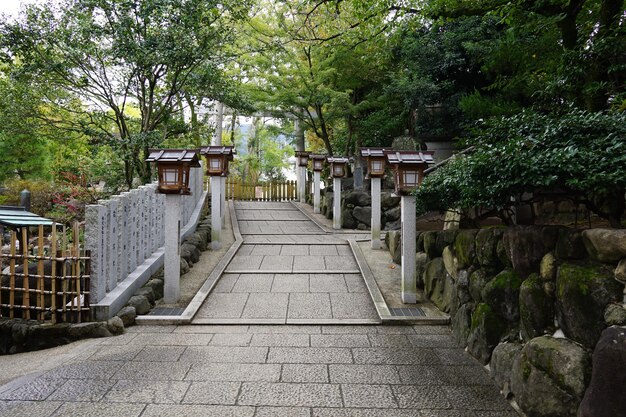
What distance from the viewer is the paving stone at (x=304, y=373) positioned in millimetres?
3967

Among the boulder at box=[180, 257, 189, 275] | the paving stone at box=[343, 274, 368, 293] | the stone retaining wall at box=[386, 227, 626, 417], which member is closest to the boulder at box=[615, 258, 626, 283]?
the stone retaining wall at box=[386, 227, 626, 417]

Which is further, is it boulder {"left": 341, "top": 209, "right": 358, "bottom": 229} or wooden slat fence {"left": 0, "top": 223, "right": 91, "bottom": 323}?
boulder {"left": 341, "top": 209, "right": 358, "bottom": 229}

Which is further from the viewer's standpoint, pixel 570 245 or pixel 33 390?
pixel 33 390

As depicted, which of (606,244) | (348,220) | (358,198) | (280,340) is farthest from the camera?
(358,198)

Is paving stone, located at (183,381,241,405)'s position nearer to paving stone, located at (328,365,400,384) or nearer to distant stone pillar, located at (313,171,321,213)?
paving stone, located at (328,365,400,384)

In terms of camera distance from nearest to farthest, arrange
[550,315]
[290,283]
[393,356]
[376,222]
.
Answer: [550,315] → [393,356] → [290,283] → [376,222]

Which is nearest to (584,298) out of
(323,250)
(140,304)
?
(140,304)

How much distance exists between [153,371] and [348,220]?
32.3 ft

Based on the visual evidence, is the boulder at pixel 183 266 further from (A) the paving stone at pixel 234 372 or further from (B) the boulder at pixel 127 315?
(A) the paving stone at pixel 234 372

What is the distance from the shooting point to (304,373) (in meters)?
4.10

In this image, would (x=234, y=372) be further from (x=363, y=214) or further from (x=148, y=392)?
(x=363, y=214)

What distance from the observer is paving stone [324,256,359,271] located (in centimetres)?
825

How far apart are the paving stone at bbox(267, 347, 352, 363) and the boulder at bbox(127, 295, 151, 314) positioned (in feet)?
7.20

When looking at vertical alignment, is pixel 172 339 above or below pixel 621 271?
below
